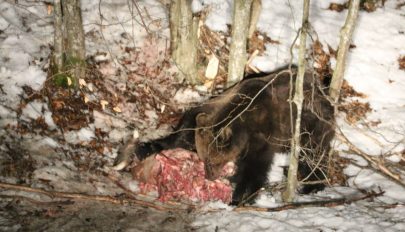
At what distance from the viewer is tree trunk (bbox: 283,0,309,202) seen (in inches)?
179

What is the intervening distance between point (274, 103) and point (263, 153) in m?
0.70

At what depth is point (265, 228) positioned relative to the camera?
16.0ft

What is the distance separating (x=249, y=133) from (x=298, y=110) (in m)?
1.09

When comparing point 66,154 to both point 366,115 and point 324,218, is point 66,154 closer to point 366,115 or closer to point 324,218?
point 324,218

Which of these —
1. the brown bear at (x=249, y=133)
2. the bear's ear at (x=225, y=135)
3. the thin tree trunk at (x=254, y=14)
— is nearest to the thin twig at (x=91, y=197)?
the brown bear at (x=249, y=133)

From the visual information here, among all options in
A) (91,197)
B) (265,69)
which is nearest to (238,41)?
(265,69)

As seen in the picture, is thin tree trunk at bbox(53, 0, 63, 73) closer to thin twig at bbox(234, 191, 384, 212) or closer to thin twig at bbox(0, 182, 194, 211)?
thin twig at bbox(0, 182, 194, 211)

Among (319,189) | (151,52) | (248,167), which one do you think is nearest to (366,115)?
(319,189)

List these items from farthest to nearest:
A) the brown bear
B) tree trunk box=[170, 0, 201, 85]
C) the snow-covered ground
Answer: tree trunk box=[170, 0, 201, 85] < the brown bear < the snow-covered ground

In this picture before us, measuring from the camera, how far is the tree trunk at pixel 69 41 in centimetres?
614

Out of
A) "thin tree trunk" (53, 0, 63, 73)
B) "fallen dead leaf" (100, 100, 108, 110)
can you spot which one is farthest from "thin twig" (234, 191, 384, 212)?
"thin tree trunk" (53, 0, 63, 73)

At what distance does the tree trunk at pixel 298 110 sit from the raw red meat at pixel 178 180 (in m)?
0.79

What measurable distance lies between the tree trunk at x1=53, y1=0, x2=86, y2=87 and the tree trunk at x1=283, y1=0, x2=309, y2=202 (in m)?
3.24

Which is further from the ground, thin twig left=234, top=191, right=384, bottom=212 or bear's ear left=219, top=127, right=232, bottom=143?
bear's ear left=219, top=127, right=232, bottom=143
